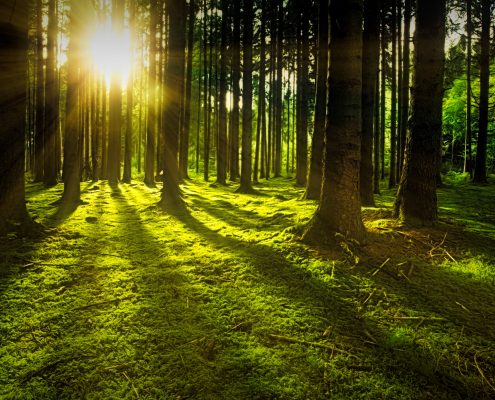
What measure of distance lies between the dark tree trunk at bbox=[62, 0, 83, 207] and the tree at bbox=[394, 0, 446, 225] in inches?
342

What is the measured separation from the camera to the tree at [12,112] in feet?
18.9

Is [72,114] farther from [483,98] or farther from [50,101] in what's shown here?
[483,98]

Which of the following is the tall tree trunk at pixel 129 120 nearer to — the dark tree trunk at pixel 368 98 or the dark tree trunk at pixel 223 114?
the dark tree trunk at pixel 223 114

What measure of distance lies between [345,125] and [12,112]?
5.78 meters

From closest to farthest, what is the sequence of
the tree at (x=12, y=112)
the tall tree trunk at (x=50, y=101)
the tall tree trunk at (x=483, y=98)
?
the tree at (x=12, y=112), the tall tree trunk at (x=50, y=101), the tall tree trunk at (x=483, y=98)

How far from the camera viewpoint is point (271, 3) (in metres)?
19.8

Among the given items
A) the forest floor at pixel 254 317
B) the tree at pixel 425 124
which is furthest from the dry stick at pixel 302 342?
the tree at pixel 425 124

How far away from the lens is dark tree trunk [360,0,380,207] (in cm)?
827

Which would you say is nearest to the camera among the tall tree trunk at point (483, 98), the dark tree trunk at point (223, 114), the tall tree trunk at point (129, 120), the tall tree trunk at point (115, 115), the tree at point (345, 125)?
the tree at point (345, 125)

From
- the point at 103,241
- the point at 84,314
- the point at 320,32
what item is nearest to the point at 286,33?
the point at 320,32

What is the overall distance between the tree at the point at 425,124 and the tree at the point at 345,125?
4.27 feet

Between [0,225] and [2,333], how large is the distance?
10.8ft

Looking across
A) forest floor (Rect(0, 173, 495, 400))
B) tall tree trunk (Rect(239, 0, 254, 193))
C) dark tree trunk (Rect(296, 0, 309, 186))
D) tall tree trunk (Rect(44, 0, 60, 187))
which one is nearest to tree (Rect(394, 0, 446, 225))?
forest floor (Rect(0, 173, 495, 400))

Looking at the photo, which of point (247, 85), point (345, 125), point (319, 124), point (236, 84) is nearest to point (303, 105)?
point (236, 84)
